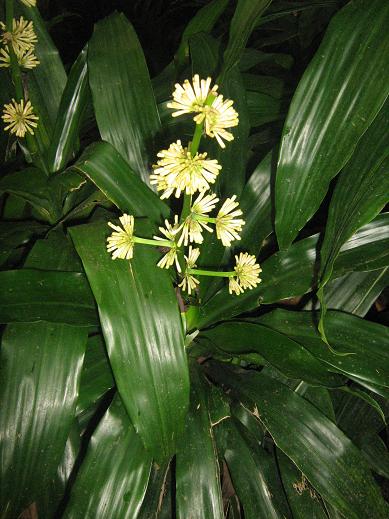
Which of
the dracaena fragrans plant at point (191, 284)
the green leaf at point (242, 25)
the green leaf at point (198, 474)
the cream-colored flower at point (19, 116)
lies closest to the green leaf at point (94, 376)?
the dracaena fragrans plant at point (191, 284)

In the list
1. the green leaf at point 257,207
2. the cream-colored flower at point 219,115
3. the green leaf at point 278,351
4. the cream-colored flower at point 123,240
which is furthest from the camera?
the green leaf at point 257,207

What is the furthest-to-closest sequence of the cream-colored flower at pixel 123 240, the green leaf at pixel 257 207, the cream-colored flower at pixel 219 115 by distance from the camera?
the green leaf at pixel 257 207 → the cream-colored flower at pixel 123 240 → the cream-colored flower at pixel 219 115

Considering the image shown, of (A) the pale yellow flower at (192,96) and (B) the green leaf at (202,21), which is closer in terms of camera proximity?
(A) the pale yellow flower at (192,96)

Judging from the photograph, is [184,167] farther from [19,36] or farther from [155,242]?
[19,36]

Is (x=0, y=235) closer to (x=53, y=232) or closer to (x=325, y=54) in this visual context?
(x=53, y=232)

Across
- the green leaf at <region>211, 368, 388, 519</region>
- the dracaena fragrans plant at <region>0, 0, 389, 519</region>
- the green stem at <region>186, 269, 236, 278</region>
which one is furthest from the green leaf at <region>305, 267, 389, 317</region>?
the green stem at <region>186, 269, 236, 278</region>

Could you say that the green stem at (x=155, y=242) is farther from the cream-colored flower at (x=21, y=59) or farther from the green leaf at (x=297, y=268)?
the cream-colored flower at (x=21, y=59)

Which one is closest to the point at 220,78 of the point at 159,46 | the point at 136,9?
the point at 159,46
